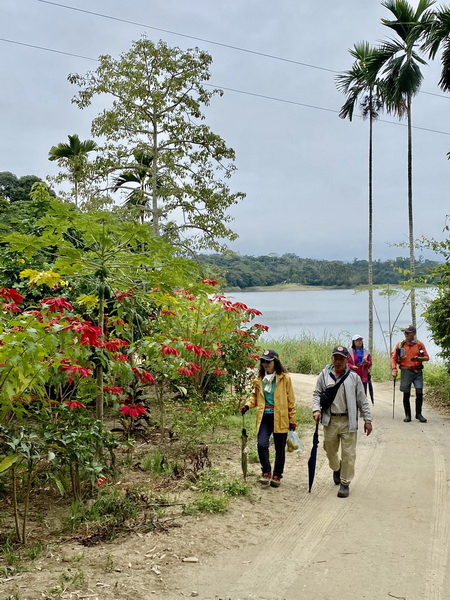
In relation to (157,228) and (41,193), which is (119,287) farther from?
(157,228)

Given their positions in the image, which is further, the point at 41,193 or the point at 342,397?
the point at 41,193

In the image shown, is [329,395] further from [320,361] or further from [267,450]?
[320,361]

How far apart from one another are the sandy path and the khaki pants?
0.76 ft

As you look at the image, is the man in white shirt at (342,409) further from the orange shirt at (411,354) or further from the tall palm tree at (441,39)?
the tall palm tree at (441,39)

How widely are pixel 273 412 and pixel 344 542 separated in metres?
1.75

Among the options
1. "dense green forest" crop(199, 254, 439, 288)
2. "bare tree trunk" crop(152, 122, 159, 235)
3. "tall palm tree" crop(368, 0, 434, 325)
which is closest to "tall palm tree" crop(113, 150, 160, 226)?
"bare tree trunk" crop(152, 122, 159, 235)

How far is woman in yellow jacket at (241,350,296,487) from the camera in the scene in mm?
6148

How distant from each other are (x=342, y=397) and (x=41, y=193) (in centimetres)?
616

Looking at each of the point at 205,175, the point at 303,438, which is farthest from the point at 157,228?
the point at 303,438

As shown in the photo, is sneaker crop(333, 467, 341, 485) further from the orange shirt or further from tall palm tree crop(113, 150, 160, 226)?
tall palm tree crop(113, 150, 160, 226)

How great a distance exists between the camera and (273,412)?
623 centimetres

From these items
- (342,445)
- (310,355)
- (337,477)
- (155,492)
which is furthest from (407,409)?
(310,355)

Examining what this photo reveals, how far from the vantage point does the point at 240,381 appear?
1006 centimetres

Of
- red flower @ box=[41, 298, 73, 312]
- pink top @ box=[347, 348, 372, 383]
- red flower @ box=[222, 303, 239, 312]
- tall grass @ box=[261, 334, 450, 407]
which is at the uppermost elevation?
red flower @ box=[41, 298, 73, 312]
